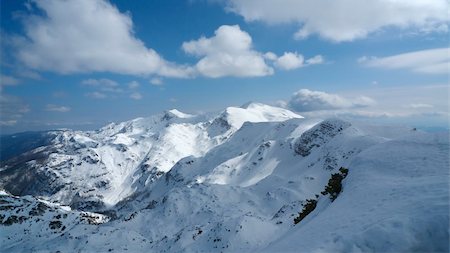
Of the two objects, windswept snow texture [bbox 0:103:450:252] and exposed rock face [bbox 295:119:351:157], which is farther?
exposed rock face [bbox 295:119:351:157]

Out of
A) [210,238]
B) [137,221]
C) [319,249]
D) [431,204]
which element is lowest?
[137,221]

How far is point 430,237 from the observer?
43.0 feet

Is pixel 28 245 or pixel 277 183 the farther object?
pixel 277 183

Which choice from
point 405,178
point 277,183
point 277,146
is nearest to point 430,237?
point 405,178

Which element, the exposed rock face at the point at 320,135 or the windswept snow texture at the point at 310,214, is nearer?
the windswept snow texture at the point at 310,214

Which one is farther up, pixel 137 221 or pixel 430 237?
pixel 430 237

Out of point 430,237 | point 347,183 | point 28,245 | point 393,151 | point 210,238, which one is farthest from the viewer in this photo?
point 28,245

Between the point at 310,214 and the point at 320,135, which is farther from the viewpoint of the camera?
the point at 320,135

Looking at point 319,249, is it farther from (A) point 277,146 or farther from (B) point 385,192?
(A) point 277,146

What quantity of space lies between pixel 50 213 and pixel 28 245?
91.4 ft

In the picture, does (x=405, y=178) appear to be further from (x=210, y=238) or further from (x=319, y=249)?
(x=210, y=238)

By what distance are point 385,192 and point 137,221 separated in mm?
60767

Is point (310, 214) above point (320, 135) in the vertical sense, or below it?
below

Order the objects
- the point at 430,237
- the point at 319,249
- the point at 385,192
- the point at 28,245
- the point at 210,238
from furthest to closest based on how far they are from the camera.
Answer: the point at 28,245 → the point at 210,238 → the point at 385,192 → the point at 319,249 → the point at 430,237
